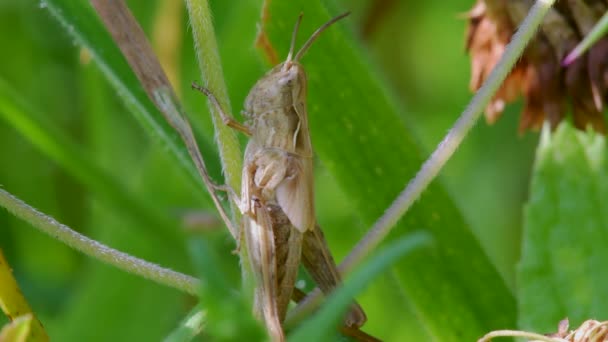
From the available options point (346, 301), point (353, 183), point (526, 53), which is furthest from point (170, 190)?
point (346, 301)

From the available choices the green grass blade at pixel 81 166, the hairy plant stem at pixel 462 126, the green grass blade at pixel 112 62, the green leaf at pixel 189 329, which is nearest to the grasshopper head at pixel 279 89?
the green grass blade at pixel 112 62

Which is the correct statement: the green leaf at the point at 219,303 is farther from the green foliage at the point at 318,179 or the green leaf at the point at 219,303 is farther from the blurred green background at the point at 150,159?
the blurred green background at the point at 150,159

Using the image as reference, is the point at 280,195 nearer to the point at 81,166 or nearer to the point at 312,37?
the point at 312,37

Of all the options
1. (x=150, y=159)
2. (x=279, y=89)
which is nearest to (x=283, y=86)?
(x=279, y=89)

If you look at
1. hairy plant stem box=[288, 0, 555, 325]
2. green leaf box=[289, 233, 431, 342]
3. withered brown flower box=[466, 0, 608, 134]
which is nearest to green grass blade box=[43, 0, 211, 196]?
hairy plant stem box=[288, 0, 555, 325]

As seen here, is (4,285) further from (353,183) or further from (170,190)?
(170,190)

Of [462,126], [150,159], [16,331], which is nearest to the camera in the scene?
[16,331]
